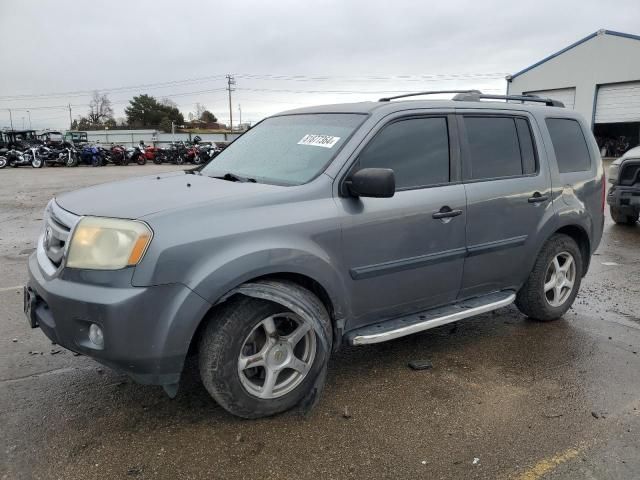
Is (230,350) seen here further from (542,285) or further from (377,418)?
(542,285)

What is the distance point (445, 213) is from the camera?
139 inches

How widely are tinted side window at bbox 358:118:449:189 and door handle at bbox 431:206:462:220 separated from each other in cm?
20

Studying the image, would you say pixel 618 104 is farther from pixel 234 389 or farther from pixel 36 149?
pixel 234 389

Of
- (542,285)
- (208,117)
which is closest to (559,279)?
(542,285)

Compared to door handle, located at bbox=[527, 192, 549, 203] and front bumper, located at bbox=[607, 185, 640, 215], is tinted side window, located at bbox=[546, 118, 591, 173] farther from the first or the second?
front bumper, located at bbox=[607, 185, 640, 215]

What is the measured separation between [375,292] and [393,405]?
0.68 m

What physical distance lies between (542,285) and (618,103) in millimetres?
32553

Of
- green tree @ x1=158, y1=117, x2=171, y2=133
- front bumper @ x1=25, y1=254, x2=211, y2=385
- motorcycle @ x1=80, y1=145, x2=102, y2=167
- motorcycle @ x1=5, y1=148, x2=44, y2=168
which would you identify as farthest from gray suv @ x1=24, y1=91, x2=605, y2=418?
green tree @ x1=158, y1=117, x2=171, y2=133

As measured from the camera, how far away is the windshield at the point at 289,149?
3.30 m

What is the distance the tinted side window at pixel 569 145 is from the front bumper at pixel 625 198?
4.57 meters

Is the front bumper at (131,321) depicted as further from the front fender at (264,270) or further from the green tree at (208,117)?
the green tree at (208,117)

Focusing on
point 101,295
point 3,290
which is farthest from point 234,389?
point 3,290

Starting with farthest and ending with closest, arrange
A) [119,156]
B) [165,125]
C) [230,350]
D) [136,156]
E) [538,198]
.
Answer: [165,125], [136,156], [119,156], [538,198], [230,350]

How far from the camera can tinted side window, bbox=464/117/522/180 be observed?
3840 mm
